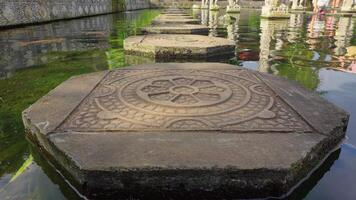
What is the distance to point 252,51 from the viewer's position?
5949mm

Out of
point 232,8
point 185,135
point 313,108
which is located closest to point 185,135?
point 185,135

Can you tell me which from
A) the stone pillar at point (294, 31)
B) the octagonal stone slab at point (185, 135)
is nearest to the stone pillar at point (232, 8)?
the stone pillar at point (294, 31)

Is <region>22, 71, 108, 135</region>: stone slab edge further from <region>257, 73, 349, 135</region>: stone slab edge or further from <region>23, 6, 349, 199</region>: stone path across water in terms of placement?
<region>257, 73, 349, 135</region>: stone slab edge

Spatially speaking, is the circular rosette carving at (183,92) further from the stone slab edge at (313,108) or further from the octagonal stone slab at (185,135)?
the stone slab edge at (313,108)

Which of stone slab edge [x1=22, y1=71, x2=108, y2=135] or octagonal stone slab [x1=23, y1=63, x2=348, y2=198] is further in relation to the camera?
stone slab edge [x1=22, y1=71, x2=108, y2=135]

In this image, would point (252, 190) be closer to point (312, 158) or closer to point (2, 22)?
point (312, 158)

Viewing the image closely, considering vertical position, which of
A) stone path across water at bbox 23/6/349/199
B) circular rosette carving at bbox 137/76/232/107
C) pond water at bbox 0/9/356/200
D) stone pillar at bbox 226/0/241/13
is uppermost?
stone pillar at bbox 226/0/241/13

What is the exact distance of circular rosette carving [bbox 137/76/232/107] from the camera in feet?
7.86

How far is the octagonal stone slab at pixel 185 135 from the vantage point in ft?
5.10

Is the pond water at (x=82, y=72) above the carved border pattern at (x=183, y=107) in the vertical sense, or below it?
below

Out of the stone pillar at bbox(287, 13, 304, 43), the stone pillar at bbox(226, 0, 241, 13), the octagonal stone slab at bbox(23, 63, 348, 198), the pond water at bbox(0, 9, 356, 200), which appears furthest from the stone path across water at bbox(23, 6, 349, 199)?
the stone pillar at bbox(226, 0, 241, 13)

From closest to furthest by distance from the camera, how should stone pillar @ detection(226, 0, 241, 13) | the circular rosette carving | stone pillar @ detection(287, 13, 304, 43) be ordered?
the circular rosette carving, stone pillar @ detection(287, 13, 304, 43), stone pillar @ detection(226, 0, 241, 13)

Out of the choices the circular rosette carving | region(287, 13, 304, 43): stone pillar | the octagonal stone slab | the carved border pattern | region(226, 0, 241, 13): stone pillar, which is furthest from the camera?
region(226, 0, 241, 13): stone pillar

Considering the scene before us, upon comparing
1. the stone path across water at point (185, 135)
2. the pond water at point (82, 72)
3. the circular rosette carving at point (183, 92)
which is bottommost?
the pond water at point (82, 72)
